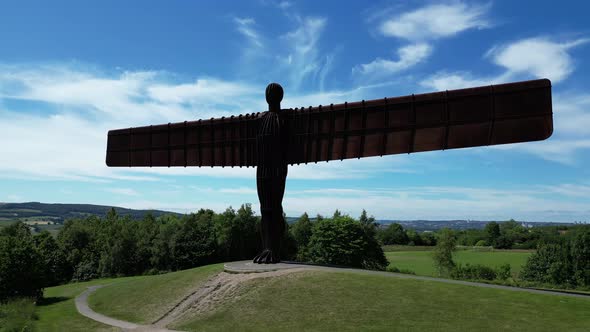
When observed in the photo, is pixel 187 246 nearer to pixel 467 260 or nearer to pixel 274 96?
pixel 274 96

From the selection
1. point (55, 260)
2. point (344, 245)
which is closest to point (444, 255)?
point (344, 245)

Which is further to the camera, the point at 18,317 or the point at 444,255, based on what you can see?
the point at 444,255

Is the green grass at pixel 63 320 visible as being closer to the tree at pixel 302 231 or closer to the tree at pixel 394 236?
the tree at pixel 302 231

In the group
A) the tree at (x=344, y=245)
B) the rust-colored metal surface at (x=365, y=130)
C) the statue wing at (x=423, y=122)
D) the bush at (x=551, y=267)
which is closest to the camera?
the statue wing at (x=423, y=122)

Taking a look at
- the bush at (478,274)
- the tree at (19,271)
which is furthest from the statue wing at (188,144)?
the bush at (478,274)

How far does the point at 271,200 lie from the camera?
21.3 m

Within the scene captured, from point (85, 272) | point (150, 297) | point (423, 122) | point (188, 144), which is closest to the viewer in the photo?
point (423, 122)

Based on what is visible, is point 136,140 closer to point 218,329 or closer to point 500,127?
point 218,329

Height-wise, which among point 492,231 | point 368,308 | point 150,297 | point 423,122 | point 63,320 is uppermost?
point 423,122

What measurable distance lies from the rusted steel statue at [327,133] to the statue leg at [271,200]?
0.05 meters

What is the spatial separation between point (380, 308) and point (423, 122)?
8.46 meters

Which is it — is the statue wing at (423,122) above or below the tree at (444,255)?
above

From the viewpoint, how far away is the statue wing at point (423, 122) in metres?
17.1

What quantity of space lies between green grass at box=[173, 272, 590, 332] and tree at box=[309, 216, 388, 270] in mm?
32378
